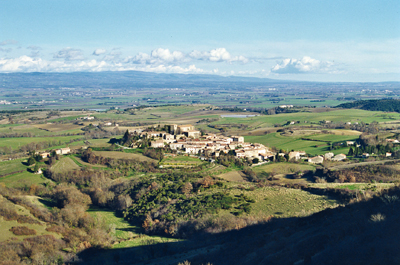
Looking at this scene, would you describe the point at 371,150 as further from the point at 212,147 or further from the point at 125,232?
the point at 125,232

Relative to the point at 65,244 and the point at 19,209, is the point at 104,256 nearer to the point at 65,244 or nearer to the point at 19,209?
the point at 65,244

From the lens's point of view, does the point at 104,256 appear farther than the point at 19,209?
No

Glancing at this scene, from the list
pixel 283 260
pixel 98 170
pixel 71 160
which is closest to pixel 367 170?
pixel 283 260

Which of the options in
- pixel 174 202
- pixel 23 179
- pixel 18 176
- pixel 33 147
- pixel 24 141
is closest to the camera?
pixel 174 202

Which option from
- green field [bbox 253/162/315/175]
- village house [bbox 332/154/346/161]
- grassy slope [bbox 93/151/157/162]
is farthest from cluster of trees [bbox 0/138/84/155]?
village house [bbox 332/154/346/161]

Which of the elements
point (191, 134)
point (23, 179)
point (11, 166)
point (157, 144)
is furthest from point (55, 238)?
point (191, 134)

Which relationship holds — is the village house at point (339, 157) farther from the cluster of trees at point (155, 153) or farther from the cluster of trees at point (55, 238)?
the cluster of trees at point (55, 238)

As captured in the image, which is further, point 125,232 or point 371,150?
point 371,150

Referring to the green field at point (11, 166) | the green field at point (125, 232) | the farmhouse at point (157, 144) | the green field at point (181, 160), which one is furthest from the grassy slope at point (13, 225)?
the farmhouse at point (157, 144)
